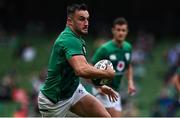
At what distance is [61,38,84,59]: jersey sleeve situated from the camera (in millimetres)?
7277

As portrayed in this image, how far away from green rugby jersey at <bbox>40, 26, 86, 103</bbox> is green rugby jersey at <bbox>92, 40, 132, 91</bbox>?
2.47 meters

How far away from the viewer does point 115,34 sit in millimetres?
10555

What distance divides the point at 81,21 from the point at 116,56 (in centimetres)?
300

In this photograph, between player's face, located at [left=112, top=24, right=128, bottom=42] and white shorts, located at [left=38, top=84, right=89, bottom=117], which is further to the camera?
player's face, located at [left=112, top=24, right=128, bottom=42]

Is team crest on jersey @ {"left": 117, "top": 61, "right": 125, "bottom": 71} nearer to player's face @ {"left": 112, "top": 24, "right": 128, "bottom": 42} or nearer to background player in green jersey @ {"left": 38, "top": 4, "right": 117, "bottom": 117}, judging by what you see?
player's face @ {"left": 112, "top": 24, "right": 128, "bottom": 42}

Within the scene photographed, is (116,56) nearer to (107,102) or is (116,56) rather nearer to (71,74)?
(107,102)

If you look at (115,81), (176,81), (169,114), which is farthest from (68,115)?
(169,114)

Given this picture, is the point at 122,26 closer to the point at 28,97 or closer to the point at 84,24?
the point at 84,24

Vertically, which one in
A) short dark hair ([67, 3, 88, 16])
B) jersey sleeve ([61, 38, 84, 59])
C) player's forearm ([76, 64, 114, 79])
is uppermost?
short dark hair ([67, 3, 88, 16])

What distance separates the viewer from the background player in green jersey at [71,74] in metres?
7.23

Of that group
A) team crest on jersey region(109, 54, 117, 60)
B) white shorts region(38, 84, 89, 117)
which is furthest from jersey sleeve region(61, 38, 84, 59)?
team crest on jersey region(109, 54, 117, 60)

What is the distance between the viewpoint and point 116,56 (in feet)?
34.2

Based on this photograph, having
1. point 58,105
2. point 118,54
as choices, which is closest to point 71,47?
point 58,105

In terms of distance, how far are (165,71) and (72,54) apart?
13065 mm
